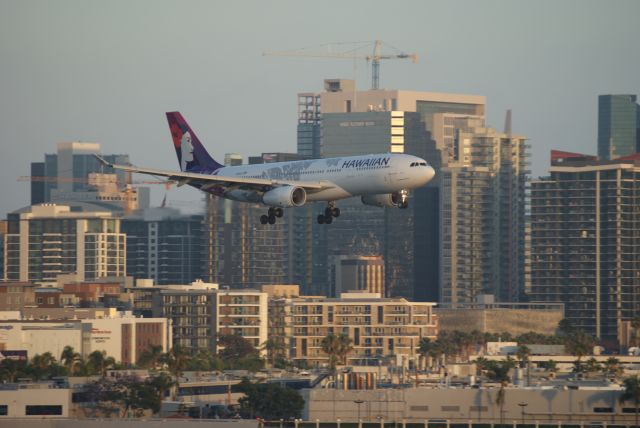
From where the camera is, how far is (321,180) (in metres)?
148

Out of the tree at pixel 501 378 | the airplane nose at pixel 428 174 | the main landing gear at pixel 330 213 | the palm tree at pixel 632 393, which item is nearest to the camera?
the airplane nose at pixel 428 174

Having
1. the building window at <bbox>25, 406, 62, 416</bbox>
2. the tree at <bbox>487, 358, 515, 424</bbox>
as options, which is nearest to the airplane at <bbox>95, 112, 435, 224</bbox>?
the tree at <bbox>487, 358, 515, 424</bbox>

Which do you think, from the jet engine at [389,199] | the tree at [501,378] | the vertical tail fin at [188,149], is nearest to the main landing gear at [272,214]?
the jet engine at [389,199]

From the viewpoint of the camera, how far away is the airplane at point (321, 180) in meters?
145

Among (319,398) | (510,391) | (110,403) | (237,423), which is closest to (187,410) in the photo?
(110,403)

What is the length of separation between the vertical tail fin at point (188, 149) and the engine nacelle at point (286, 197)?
1678cm

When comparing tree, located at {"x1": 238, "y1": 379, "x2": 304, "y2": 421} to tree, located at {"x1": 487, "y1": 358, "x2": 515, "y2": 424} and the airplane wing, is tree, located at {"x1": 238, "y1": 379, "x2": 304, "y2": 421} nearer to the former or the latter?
tree, located at {"x1": 487, "y1": 358, "x2": 515, "y2": 424}

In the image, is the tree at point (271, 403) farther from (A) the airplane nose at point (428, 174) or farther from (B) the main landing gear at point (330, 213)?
(A) the airplane nose at point (428, 174)

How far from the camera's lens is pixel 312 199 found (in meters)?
150

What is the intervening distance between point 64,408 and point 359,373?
28043mm

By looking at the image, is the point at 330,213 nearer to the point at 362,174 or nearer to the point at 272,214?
the point at 272,214

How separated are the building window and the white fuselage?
32906 mm

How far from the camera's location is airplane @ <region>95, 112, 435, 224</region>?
145 m

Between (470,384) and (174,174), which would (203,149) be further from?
(470,384)
